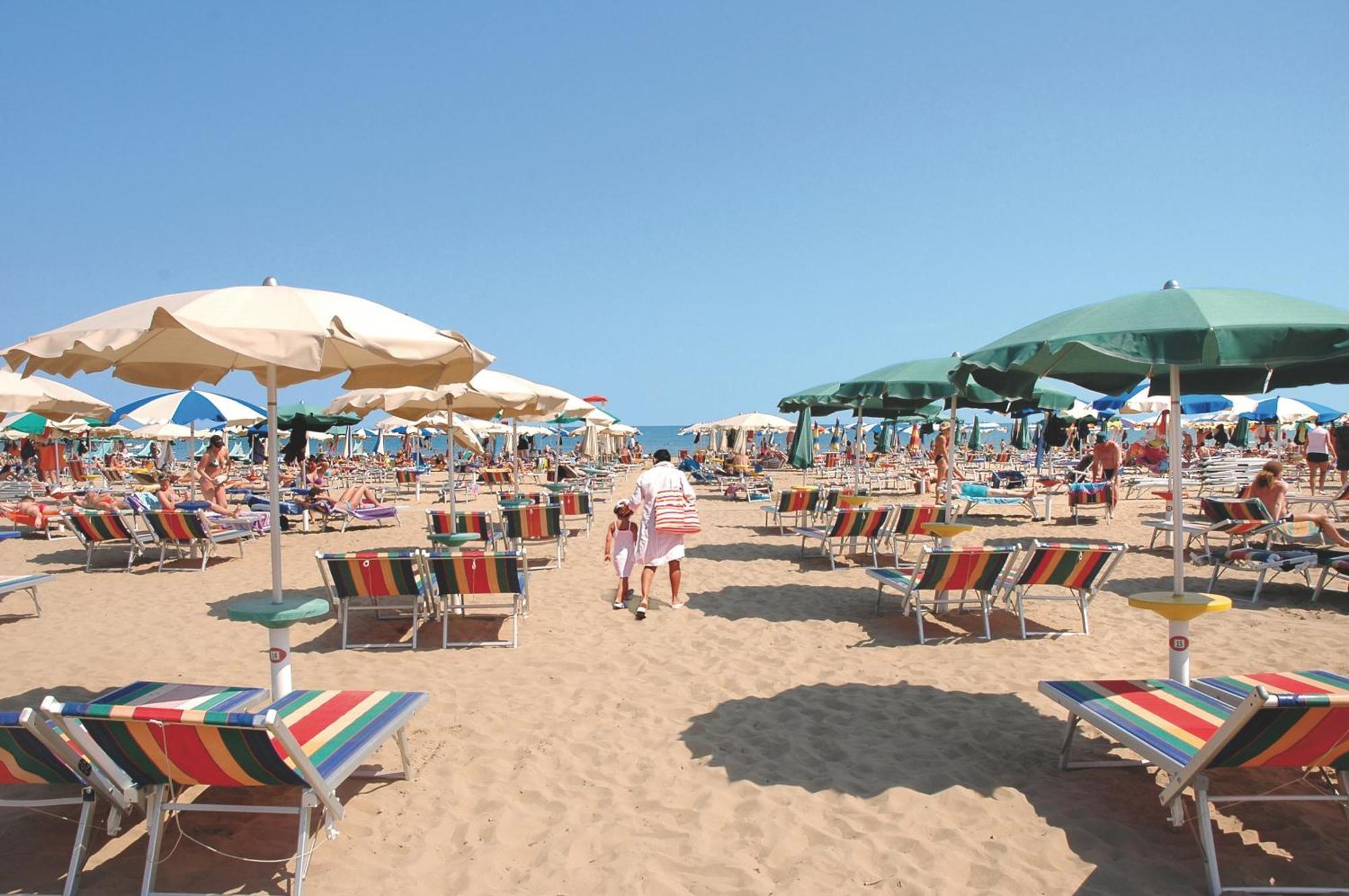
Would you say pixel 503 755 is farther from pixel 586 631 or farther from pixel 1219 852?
pixel 1219 852

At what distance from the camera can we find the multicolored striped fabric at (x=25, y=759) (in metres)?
2.53

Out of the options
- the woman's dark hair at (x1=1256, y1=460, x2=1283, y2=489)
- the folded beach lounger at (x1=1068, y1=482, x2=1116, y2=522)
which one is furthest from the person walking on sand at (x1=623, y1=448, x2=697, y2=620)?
the folded beach lounger at (x1=1068, y1=482, x2=1116, y2=522)

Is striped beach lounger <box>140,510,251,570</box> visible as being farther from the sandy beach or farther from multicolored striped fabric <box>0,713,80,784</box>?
multicolored striped fabric <box>0,713,80,784</box>

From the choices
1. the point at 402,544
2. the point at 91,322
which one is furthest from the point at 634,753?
the point at 402,544

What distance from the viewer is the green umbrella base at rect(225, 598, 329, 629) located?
340cm

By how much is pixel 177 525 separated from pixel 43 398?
1.83m

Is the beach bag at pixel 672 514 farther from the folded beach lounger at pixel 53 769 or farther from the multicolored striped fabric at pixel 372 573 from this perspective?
the folded beach lounger at pixel 53 769

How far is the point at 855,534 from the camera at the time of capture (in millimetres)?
8398

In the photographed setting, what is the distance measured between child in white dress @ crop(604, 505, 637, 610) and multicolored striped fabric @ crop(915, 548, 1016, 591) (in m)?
2.57

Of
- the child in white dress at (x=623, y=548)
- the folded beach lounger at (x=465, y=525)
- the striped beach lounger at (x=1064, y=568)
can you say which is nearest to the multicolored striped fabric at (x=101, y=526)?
the folded beach lounger at (x=465, y=525)

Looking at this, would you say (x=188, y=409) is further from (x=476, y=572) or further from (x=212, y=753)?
(x=212, y=753)

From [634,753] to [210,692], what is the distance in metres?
1.92

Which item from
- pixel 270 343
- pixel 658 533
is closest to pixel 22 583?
pixel 270 343

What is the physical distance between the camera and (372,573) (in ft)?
19.0
